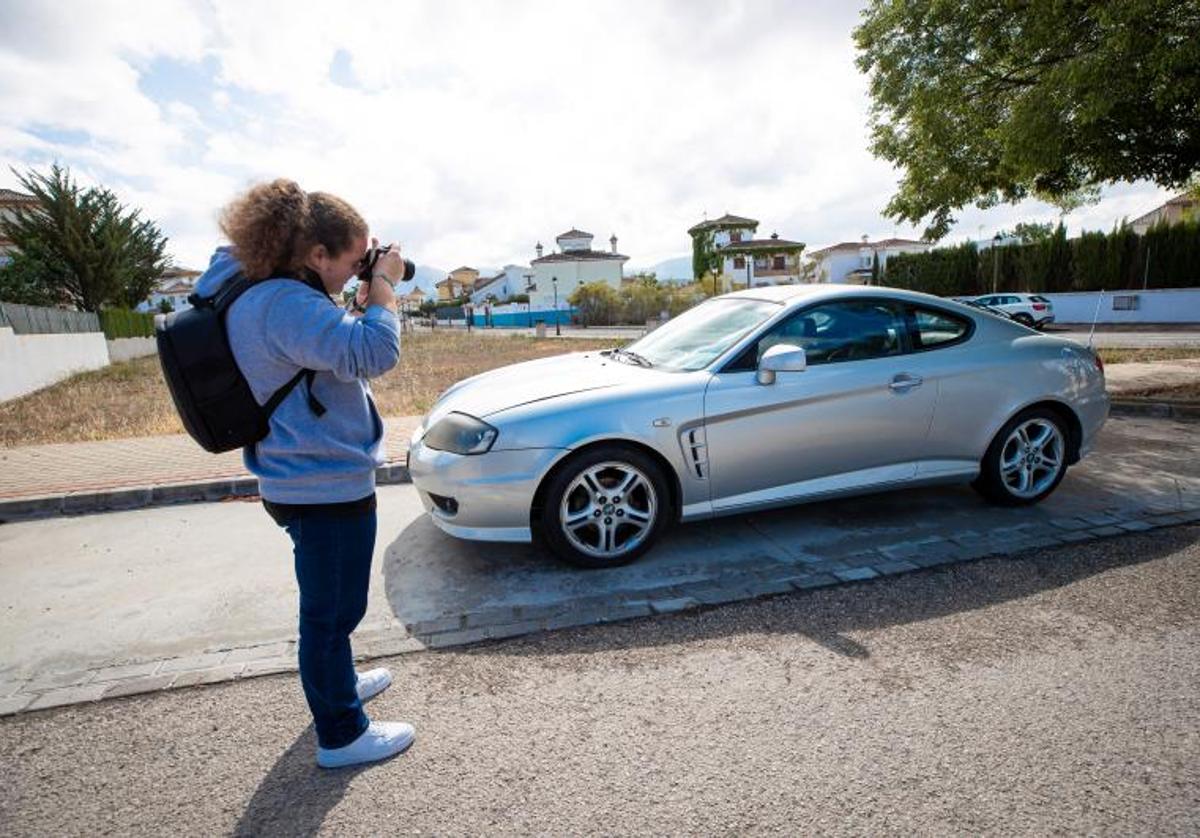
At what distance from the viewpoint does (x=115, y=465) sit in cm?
615

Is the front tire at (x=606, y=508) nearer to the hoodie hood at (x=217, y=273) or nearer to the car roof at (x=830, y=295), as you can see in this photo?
the car roof at (x=830, y=295)

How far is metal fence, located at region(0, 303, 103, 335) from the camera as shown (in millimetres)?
13450

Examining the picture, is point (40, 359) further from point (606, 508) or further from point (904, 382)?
point (904, 382)

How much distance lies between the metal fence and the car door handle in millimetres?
16340

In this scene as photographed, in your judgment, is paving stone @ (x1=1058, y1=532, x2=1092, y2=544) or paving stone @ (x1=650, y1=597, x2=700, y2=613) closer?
paving stone @ (x1=650, y1=597, x2=700, y2=613)

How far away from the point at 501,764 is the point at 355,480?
106cm

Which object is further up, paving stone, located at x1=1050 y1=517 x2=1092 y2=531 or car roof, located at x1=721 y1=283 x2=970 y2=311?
car roof, located at x1=721 y1=283 x2=970 y2=311

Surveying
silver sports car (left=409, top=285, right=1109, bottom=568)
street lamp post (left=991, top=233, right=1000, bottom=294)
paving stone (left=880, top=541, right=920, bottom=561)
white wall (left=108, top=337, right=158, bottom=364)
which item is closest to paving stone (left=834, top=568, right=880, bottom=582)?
paving stone (left=880, top=541, right=920, bottom=561)

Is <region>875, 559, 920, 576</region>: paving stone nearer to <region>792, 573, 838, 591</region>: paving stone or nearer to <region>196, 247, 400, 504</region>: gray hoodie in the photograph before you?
<region>792, 573, 838, 591</region>: paving stone

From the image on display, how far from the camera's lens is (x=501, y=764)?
7.05 ft

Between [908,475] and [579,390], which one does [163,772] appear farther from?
[908,475]

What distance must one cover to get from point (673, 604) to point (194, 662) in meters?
2.18

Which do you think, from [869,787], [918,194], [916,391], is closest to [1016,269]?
[918,194]

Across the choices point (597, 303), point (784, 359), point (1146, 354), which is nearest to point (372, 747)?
point (784, 359)
